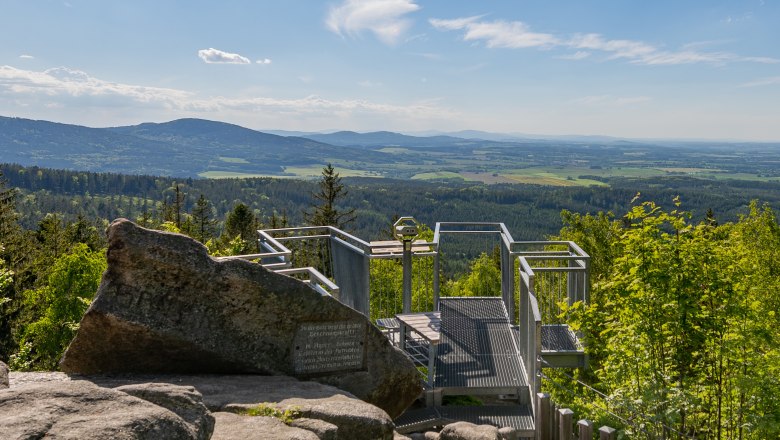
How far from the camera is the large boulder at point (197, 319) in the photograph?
6.16m

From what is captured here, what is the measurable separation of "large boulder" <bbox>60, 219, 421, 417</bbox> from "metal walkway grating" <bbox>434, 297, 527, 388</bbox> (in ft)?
Answer: 10.1

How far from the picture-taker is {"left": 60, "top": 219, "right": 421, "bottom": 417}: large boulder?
6160mm

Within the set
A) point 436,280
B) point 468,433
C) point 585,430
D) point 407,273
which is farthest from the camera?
point 436,280

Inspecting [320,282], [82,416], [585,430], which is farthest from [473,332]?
[82,416]

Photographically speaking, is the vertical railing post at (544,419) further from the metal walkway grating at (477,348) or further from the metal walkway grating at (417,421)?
the metal walkway grating at (477,348)

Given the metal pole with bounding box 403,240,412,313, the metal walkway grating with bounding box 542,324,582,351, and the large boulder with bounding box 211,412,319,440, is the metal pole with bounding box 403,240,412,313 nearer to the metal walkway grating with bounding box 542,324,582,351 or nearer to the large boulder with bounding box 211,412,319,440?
the metal walkway grating with bounding box 542,324,582,351

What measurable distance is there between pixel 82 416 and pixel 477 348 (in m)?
7.91

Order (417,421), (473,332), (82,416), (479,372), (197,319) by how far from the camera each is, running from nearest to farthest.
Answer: (82,416)
(197,319)
(417,421)
(479,372)
(473,332)

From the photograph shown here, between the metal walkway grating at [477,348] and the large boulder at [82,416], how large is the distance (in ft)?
19.8

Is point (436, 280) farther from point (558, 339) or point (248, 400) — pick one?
point (248, 400)

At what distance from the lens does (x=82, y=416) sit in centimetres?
371

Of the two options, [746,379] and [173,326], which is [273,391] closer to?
[173,326]

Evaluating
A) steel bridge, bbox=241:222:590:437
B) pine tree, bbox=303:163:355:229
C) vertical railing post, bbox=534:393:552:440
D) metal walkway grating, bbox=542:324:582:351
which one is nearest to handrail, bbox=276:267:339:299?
steel bridge, bbox=241:222:590:437

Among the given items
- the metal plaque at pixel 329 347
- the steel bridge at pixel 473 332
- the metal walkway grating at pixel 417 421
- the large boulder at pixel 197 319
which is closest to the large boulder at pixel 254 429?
the large boulder at pixel 197 319
